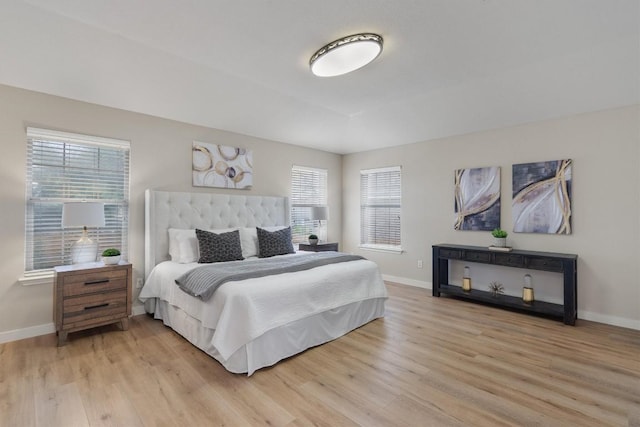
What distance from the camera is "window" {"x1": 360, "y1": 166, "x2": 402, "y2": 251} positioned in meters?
5.48

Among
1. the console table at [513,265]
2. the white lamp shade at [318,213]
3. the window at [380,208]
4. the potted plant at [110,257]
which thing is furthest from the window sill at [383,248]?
the potted plant at [110,257]

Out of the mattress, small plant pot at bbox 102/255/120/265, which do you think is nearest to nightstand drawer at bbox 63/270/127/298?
small plant pot at bbox 102/255/120/265

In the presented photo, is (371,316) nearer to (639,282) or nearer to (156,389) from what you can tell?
(156,389)

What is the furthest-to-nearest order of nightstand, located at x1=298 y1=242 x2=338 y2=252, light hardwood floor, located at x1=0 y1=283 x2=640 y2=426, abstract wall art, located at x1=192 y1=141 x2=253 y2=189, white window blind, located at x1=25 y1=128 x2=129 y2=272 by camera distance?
nightstand, located at x1=298 y1=242 x2=338 y2=252 < abstract wall art, located at x1=192 y1=141 x2=253 y2=189 < white window blind, located at x1=25 y1=128 x2=129 y2=272 < light hardwood floor, located at x1=0 y1=283 x2=640 y2=426

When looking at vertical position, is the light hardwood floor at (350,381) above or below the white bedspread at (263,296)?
below

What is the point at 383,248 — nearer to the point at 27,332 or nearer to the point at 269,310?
the point at 269,310

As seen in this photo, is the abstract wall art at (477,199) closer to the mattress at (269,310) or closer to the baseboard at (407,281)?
the baseboard at (407,281)

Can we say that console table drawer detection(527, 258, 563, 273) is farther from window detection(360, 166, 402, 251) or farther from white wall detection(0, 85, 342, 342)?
white wall detection(0, 85, 342, 342)

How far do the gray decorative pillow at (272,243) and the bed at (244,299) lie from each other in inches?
7.0

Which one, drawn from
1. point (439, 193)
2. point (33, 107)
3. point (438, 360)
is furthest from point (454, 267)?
point (33, 107)

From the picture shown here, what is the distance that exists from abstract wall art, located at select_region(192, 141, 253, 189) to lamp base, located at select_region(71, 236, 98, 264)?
1349mm

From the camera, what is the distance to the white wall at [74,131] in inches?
115

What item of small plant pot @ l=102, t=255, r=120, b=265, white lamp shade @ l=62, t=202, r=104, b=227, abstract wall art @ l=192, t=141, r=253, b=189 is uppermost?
abstract wall art @ l=192, t=141, r=253, b=189

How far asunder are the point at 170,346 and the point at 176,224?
1.52 m
